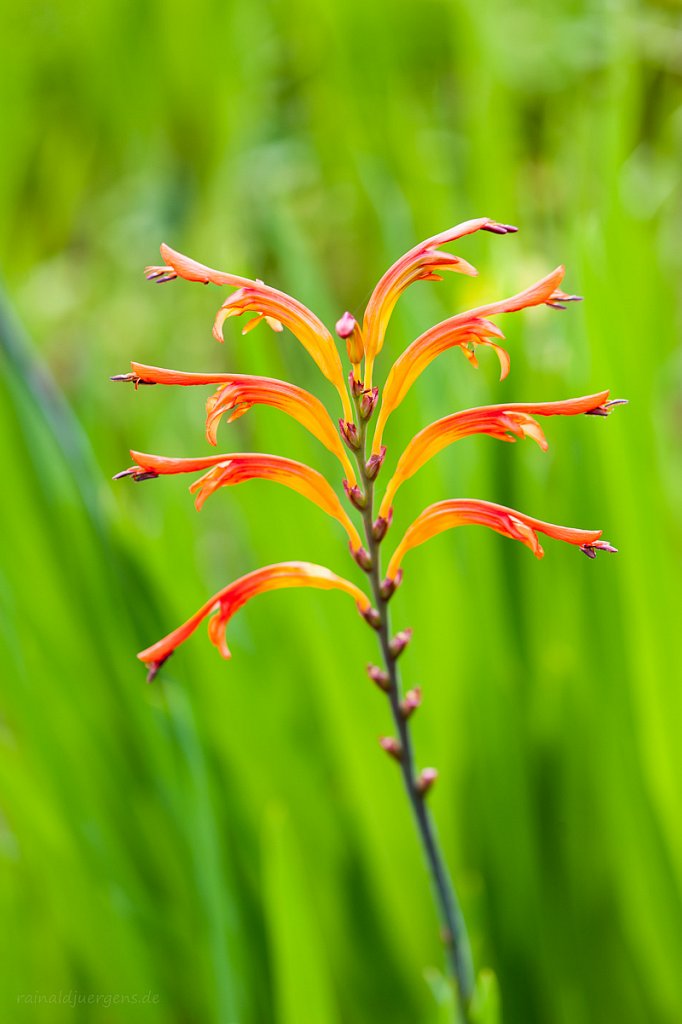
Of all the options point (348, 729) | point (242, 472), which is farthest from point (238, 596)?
point (348, 729)

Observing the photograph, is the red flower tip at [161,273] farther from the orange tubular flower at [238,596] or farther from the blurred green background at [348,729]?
the blurred green background at [348,729]

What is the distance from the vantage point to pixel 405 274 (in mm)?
433

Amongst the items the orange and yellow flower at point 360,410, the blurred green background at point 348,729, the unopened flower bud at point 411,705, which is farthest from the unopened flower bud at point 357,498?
the blurred green background at point 348,729

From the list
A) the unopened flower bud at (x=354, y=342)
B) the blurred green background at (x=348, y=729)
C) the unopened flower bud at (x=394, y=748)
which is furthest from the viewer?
the blurred green background at (x=348, y=729)

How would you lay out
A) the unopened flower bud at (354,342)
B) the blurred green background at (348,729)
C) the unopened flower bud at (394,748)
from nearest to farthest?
the unopened flower bud at (354,342), the unopened flower bud at (394,748), the blurred green background at (348,729)

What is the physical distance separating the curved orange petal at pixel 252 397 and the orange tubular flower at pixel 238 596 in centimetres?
5

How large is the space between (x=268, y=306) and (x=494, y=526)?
13 cm

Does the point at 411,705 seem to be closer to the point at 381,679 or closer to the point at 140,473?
the point at 381,679

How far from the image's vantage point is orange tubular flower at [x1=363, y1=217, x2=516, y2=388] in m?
0.42

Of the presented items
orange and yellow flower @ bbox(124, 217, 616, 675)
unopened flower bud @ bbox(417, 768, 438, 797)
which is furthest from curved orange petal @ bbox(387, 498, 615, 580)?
unopened flower bud @ bbox(417, 768, 438, 797)

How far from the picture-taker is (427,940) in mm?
899

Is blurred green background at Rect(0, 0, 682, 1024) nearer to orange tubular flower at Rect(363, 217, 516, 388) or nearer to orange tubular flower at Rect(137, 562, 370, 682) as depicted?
orange tubular flower at Rect(137, 562, 370, 682)

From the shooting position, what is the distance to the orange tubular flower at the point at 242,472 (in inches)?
16.3

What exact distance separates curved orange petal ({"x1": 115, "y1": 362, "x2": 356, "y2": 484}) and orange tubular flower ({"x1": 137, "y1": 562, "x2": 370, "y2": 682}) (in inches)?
2.0
